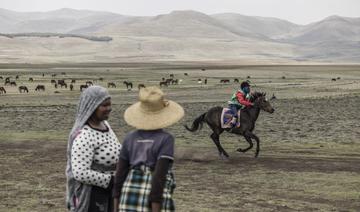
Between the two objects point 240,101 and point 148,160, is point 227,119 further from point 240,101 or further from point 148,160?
point 148,160

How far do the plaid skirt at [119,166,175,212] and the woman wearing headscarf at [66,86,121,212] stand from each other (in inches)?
15.4

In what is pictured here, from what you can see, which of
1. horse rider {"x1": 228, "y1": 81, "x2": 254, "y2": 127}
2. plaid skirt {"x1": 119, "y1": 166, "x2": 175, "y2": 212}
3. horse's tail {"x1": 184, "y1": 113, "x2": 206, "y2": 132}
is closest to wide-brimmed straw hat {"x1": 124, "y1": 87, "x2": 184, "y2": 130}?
plaid skirt {"x1": 119, "y1": 166, "x2": 175, "y2": 212}

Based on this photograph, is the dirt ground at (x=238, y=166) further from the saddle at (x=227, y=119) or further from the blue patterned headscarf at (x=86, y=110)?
the blue patterned headscarf at (x=86, y=110)

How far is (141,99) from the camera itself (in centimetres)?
495

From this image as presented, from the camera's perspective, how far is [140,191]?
15.8 ft

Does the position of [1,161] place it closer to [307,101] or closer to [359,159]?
[359,159]

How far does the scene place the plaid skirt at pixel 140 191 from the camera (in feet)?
15.6

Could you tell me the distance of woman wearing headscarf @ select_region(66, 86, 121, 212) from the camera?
5137 millimetres

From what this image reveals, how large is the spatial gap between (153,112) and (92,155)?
650 millimetres

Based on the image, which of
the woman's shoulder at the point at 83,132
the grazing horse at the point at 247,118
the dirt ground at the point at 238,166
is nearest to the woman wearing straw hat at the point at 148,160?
the woman's shoulder at the point at 83,132

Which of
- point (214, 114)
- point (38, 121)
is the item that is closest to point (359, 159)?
point (214, 114)

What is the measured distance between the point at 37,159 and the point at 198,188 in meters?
5.29

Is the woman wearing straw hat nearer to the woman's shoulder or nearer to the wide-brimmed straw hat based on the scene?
the wide-brimmed straw hat

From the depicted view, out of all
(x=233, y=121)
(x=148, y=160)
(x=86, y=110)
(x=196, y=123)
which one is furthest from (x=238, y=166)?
(x=148, y=160)
